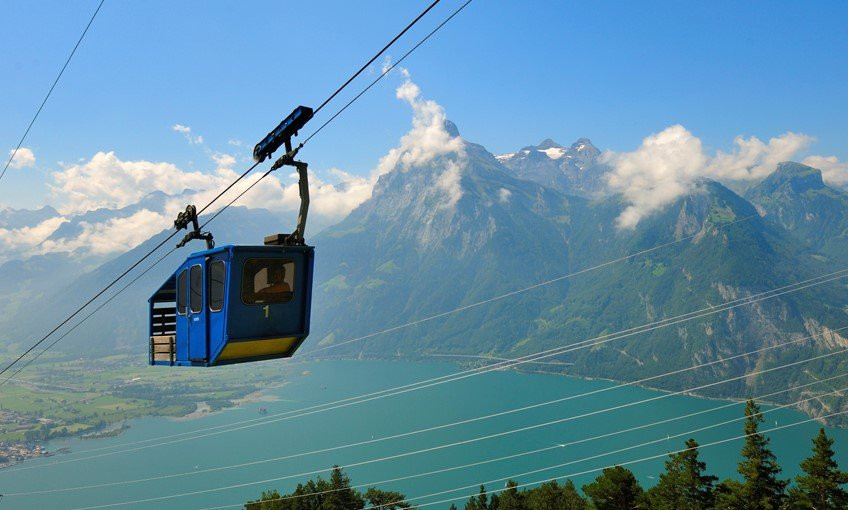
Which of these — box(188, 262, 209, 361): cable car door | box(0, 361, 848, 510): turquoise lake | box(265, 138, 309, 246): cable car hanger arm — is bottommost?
box(0, 361, 848, 510): turquoise lake

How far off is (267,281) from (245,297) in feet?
1.71

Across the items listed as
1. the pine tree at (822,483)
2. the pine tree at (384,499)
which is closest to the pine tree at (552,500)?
the pine tree at (384,499)

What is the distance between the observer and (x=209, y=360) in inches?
408

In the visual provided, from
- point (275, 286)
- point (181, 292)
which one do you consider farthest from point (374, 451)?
point (275, 286)

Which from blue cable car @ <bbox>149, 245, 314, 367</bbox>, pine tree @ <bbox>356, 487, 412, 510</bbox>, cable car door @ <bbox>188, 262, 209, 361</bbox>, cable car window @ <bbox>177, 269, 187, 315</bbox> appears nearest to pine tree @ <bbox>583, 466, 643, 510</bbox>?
pine tree @ <bbox>356, 487, 412, 510</bbox>

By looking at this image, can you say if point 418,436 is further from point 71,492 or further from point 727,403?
point 727,403

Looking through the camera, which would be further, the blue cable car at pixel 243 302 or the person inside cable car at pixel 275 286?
the person inside cable car at pixel 275 286

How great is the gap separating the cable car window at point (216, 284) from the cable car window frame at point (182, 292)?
3.77ft

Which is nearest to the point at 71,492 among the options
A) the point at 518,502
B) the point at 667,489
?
the point at 518,502

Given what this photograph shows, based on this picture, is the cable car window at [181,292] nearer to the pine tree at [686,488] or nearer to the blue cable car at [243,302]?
the blue cable car at [243,302]

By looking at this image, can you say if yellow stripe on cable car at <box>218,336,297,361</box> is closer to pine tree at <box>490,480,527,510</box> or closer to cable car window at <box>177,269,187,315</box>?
cable car window at <box>177,269,187,315</box>

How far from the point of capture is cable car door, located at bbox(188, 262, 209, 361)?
10414 millimetres

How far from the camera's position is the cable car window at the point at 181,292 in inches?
440

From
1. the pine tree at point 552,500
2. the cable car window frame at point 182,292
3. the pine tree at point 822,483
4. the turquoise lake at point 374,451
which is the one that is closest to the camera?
the cable car window frame at point 182,292
